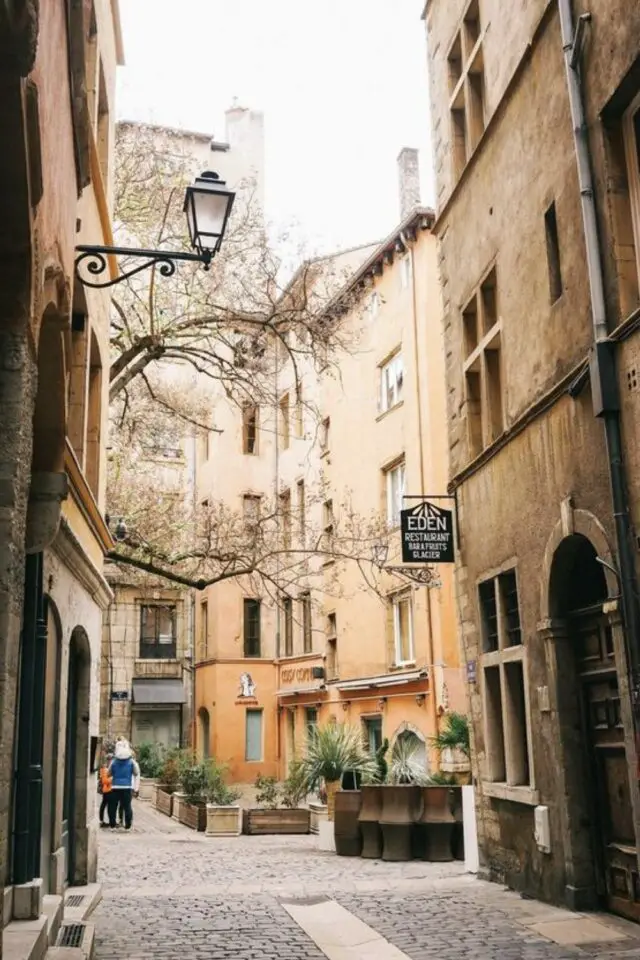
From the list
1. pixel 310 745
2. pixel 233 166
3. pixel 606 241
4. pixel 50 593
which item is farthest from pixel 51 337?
pixel 233 166

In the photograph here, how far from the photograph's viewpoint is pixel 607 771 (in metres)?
9.17

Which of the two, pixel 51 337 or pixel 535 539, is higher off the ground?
pixel 51 337

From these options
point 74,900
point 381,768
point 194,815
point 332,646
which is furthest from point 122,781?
point 332,646

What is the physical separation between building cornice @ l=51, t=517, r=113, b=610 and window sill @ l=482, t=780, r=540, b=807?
16.6ft

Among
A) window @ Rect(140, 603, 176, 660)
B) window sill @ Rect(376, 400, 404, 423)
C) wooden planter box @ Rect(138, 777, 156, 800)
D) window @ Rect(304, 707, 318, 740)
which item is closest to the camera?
window sill @ Rect(376, 400, 404, 423)

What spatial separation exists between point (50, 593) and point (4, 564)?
444 cm

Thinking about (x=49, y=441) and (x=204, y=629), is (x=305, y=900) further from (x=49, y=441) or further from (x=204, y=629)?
(x=204, y=629)

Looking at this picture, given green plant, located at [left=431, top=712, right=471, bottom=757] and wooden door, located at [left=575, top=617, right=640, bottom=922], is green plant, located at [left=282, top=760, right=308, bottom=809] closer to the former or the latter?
green plant, located at [left=431, top=712, right=471, bottom=757]

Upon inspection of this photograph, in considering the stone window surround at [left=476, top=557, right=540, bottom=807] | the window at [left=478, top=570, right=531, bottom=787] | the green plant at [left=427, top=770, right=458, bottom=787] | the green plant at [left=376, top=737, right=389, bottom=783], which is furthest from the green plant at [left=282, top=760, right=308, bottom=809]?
the window at [left=478, top=570, right=531, bottom=787]

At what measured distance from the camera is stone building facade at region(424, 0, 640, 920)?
8359mm

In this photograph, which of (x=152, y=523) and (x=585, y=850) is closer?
(x=585, y=850)

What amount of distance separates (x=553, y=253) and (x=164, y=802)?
18286 millimetres

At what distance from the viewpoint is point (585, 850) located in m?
9.21

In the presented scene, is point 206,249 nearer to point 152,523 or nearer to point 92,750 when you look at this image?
point 92,750
